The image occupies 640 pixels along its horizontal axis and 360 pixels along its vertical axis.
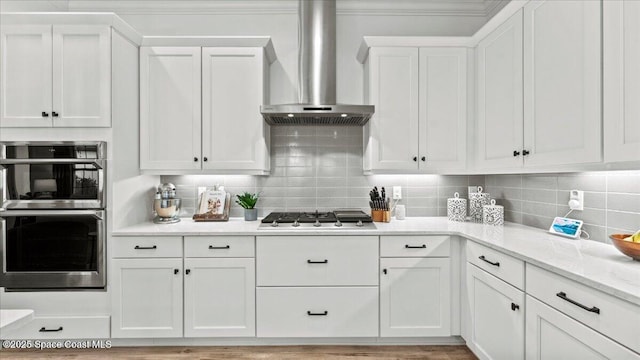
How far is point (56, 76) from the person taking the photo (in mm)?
2432

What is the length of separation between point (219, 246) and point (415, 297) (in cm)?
142

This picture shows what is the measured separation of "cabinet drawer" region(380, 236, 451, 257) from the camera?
248 centimetres

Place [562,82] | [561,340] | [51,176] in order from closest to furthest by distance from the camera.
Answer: [561,340], [562,82], [51,176]

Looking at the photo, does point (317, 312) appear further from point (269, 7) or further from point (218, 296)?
point (269, 7)

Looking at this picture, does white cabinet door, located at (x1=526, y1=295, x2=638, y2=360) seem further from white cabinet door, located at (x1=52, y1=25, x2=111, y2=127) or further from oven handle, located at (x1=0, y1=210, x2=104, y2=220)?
white cabinet door, located at (x1=52, y1=25, x2=111, y2=127)

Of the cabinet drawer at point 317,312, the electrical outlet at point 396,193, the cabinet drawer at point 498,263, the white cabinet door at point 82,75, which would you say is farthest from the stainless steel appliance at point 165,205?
the cabinet drawer at point 498,263

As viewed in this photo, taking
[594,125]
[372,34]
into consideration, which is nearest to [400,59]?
[372,34]

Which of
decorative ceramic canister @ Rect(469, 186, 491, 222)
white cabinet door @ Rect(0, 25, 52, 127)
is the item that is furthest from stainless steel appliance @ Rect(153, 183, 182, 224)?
decorative ceramic canister @ Rect(469, 186, 491, 222)

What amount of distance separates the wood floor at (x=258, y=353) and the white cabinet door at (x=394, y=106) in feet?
4.43

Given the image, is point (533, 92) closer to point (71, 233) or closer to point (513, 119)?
point (513, 119)

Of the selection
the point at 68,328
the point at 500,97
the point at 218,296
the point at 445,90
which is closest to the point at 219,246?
the point at 218,296

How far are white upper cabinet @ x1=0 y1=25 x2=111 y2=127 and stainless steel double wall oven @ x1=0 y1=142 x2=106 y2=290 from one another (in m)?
0.20

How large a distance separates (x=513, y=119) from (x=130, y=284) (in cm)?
278

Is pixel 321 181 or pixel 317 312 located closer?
pixel 317 312
